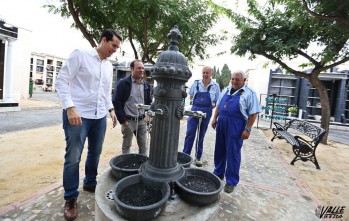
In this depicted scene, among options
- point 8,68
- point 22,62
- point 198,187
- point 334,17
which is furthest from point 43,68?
point 198,187

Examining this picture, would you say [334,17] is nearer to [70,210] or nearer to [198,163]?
[198,163]

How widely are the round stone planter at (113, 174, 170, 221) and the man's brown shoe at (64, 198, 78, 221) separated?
36.1 inches

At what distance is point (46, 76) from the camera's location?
35.1m

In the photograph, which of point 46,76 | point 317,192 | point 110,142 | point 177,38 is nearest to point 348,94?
point 317,192

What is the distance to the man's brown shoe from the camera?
7.61ft

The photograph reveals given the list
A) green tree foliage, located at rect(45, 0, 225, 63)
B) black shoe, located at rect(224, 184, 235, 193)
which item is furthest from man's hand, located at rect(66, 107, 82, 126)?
green tree foliage, located at rect(45, 0, 225, 63)

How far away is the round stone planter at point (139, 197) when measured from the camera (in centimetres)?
152

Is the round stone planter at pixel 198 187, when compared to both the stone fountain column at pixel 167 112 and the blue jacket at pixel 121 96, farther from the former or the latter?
the blue jacket at pixel 121 96

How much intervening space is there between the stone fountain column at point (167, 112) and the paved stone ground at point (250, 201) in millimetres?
410

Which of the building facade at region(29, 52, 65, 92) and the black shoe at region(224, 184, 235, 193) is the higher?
the building facade at region(29, 52, 65, 92)

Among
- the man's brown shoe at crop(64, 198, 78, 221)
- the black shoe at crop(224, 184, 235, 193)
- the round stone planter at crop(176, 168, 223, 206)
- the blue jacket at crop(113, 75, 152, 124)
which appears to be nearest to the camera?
the round stone planter at crop(176, 168, 223, 206)

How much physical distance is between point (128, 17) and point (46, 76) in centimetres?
3457

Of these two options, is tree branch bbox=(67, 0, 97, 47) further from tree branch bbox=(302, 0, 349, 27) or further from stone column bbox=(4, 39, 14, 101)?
stone column bbox=(4, 39, 14, 101)

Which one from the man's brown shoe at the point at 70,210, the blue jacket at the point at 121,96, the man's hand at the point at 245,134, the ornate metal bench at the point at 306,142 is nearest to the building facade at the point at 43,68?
the ornate metal bench at the point at 306,142
